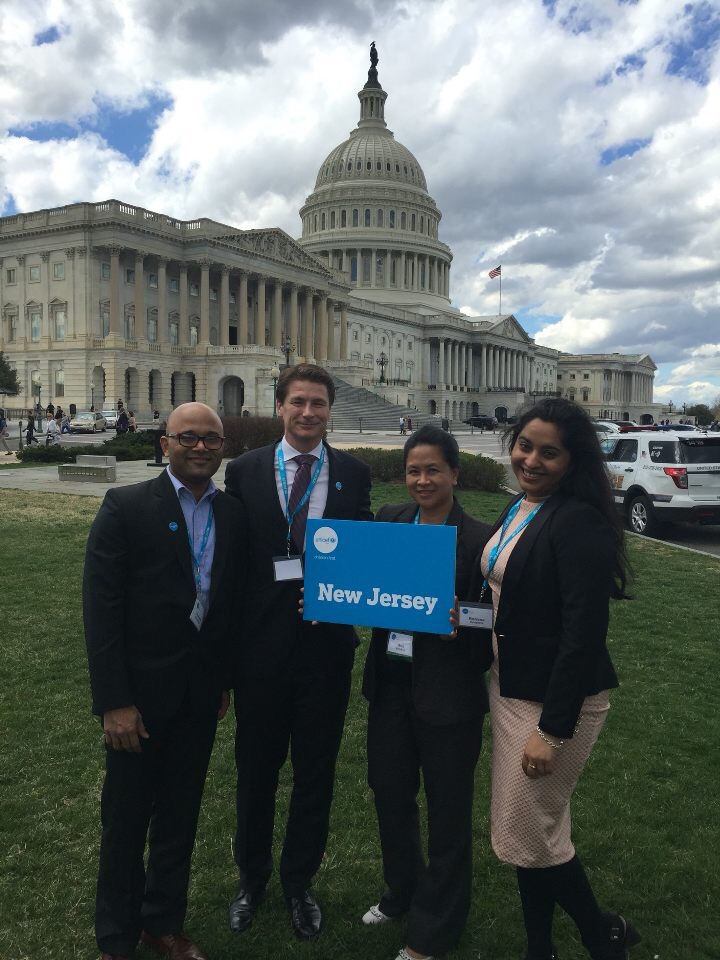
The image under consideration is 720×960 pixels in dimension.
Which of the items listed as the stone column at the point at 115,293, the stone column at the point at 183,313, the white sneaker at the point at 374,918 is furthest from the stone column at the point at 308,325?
the white sneaker at the point at 374,918

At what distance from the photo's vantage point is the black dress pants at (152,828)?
3.96m

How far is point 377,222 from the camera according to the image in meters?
123

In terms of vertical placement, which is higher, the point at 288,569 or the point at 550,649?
the point at 288,569

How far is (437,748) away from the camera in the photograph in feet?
12.8

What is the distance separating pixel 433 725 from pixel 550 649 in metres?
0.73

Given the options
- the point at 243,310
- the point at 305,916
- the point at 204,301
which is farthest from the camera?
the point at 243,310

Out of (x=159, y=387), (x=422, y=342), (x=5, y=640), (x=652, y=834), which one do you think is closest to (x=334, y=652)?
(x=652, y=834)

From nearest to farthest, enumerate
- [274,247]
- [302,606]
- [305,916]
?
1. [302,606]
2. [305,916]
3. [274,247]

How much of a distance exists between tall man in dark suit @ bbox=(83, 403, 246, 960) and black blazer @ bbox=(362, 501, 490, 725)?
3.52 ft

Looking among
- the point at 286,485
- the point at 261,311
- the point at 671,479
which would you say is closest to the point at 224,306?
the point at 261,311

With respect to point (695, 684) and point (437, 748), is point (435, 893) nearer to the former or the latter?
point (437, 748)

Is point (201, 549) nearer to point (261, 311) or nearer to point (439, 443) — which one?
point (439, 443)

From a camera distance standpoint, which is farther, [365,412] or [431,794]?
[365,412]

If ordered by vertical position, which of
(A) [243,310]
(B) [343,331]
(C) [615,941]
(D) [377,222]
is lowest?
(C) [615,941]
